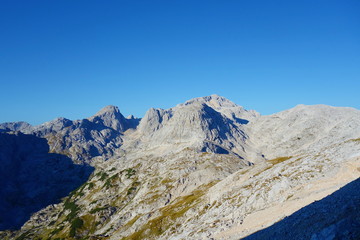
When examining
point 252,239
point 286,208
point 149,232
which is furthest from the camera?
point 149,232

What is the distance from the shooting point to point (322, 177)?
58.5 meters

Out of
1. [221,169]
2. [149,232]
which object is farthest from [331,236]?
[221,169]

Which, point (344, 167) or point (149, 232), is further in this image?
point (149, 232)

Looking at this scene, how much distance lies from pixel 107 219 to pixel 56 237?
37.9 m

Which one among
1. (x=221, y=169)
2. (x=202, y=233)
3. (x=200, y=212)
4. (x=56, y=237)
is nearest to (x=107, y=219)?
(x=56, y=237)

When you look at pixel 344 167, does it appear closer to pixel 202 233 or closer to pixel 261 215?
pixel 261 215

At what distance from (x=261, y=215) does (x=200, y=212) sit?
115 ft

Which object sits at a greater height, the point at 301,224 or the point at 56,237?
the point at 56,237

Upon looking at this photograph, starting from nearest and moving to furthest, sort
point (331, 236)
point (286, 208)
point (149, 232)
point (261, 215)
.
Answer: point (331, 236)
point (286, 208)
point (261, 215)
point (149, 232)

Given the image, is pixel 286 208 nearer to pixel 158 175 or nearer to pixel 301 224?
pixel 301 224

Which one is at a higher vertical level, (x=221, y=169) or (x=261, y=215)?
(x=221, y=169)

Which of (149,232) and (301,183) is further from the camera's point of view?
(149,232)

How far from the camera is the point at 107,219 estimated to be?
17325cm

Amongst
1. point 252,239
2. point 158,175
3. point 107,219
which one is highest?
point 158,175
